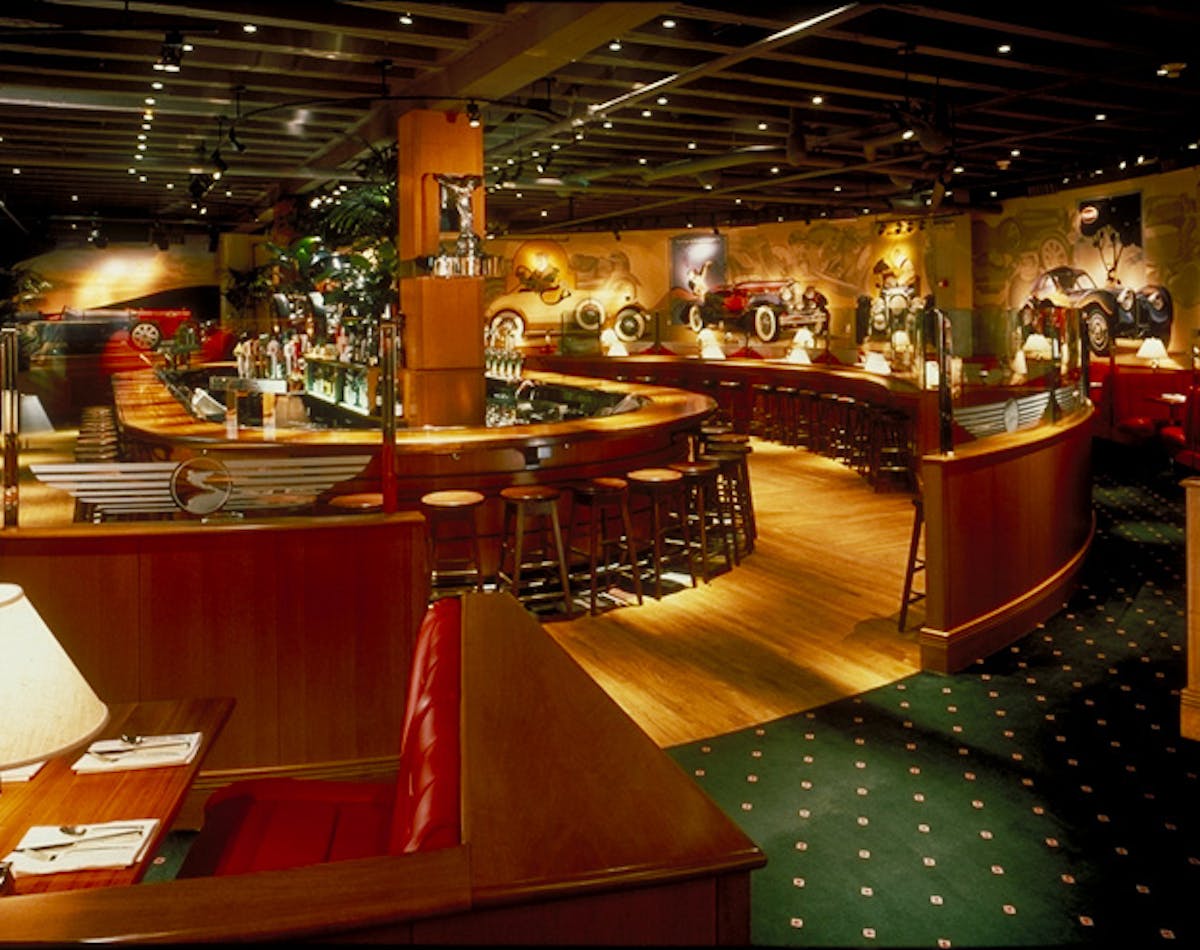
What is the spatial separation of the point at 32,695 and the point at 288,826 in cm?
108

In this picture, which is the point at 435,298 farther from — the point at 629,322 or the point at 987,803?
the point at 629,322

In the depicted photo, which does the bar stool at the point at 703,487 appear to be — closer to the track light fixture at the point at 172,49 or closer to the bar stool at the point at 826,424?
the track light fixture at the point at 172,49

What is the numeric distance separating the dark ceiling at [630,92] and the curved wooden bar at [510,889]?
1176 mm

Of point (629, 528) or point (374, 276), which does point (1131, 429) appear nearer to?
Answer: point (629, 528)

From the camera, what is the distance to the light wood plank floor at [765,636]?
16.1ft

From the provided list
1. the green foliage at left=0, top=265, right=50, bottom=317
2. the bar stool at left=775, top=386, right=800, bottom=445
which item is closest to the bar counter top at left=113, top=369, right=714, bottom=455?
the bar stool at left=775, top=386, right=800, bottom=445

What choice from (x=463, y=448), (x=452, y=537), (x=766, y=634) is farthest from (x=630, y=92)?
(x=766, y=634)

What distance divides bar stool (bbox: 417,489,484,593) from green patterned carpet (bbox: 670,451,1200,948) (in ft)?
7.55

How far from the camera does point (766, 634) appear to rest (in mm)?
5926

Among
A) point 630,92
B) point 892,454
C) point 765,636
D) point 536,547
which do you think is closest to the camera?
point 765,636

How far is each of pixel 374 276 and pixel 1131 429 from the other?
26.1 feet

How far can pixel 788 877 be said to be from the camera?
10.9ft

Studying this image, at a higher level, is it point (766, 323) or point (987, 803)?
point (766, 323)

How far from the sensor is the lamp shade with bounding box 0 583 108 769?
1.72 meters
